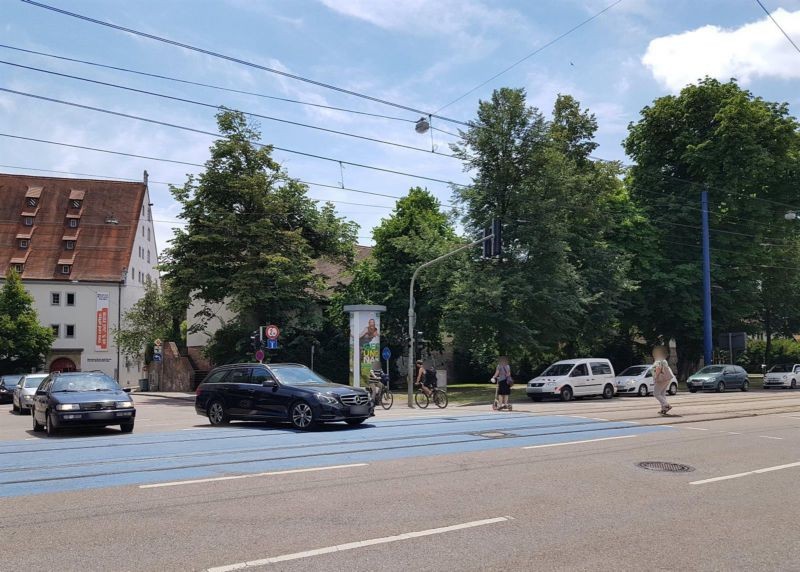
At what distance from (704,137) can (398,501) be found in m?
37.3

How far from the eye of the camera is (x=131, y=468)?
975cm

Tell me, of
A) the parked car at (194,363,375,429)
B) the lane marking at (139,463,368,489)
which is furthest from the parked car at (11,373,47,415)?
the lane marking at (139,463,368,489)

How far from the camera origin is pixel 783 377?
3756cm

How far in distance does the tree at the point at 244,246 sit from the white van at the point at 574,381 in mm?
14051

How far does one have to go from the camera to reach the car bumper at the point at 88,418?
46.1ft

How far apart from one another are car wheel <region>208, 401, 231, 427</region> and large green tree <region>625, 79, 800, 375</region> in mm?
27347

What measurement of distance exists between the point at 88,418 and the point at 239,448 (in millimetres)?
4396

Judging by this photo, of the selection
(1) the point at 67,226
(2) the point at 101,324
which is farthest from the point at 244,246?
(1) the point at 67,226

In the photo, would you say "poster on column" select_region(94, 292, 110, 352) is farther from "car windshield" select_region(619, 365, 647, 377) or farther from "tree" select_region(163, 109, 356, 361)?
"car windshield" select_region(619, 365, 647, 377)

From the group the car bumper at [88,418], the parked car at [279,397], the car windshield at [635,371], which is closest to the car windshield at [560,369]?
the car windshield at [635,371]

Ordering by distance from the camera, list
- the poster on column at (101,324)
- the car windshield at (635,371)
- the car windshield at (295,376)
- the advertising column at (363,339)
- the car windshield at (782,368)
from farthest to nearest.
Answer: the poster on column at (101,324)
the car windshield at (782,368)
the car windshield at (635,371)
the advertising column at (363,339)
the car windshield at (295,376)

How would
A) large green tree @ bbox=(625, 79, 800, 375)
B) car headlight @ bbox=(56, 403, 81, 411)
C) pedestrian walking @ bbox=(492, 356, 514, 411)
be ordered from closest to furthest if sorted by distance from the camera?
car headlight @ bbox=(56, 403, 81, 411), pedestrian walking @ bbox=(492, 356, 514, 411), large green tree @ bbox=(625, 79, 800, 375)

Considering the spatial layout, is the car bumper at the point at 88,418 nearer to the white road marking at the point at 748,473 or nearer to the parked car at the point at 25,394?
the parked car at the point at 25,394

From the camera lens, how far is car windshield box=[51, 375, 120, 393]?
1520 centimetres
